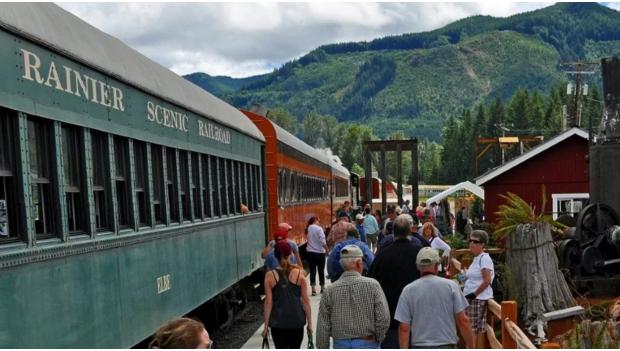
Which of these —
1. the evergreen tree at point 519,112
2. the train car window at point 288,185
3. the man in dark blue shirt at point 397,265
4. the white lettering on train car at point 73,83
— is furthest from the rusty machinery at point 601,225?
the evergreen tree at point 519,112

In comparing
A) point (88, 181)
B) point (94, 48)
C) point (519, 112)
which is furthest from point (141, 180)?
point (519, 112)

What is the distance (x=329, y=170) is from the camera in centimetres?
3300

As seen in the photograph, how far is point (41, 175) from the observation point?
5609 millimetres

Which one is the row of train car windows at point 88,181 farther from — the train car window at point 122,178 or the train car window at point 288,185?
the train car window at point 288,185

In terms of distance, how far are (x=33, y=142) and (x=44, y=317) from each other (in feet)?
3.29

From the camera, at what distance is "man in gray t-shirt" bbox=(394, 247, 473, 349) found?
6.03 metres

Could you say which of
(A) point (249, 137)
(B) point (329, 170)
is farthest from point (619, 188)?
(B) point (329, 170)

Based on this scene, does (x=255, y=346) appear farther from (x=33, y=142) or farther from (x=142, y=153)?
(x=33, y=142)

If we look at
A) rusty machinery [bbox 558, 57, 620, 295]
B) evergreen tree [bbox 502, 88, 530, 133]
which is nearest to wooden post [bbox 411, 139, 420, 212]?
rusty machinery [bbox 558, 57, 620, 295]

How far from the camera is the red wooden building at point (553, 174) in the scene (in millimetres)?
24938

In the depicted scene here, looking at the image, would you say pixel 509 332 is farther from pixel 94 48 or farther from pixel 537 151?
pixel 537 151

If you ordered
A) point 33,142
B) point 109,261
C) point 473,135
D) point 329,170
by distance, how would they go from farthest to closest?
1. point 473,135
2. point 329,170
3. point 109,261
4. point 33,142

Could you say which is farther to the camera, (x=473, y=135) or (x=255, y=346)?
(x=473, y=135)

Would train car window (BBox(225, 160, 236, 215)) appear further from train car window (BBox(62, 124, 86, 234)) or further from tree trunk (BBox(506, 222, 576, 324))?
train car window (BBox(62, 124, 86, 234))
